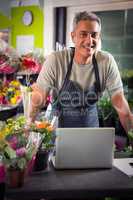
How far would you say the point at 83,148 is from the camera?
1385 mm

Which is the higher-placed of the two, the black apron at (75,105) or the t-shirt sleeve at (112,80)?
the t-shirt sleeve at (112,80)

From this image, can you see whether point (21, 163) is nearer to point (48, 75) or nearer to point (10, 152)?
point (10, 152)

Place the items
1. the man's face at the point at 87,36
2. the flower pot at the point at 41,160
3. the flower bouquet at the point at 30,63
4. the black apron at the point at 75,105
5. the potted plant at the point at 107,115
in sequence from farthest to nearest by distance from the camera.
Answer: the potted plant at the point at 107,115
the flower bouquet at the point at 30,63
the black apron at the point at 75,105
the man's face at the point at 87,36
the flower pot at the point at 41,160

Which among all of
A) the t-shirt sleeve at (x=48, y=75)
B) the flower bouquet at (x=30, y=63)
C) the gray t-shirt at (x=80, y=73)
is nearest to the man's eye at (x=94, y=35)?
the gray t-shirt at (x=80, y=73)

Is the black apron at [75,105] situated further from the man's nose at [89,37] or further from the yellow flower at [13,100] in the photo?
the yellow flower at [13,100]

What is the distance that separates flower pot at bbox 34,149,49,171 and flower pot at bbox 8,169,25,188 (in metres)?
0.16

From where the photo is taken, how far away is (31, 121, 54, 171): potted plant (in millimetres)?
1354

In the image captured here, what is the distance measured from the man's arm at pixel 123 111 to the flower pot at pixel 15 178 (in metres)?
0.85

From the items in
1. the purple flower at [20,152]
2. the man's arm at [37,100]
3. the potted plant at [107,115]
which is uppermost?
the man's arm at [37,100]

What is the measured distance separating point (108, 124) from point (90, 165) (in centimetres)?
199

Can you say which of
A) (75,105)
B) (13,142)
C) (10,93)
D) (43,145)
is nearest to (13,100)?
(10,93)

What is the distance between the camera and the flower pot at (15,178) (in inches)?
46.8

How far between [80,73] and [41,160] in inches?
32.7

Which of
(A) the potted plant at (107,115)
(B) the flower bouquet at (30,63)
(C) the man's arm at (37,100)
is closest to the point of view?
(C) the man's arm at (37,100)
